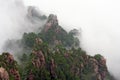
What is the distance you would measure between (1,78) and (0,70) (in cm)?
410

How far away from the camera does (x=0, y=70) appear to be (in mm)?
181125

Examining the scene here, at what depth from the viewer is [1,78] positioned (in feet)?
586
